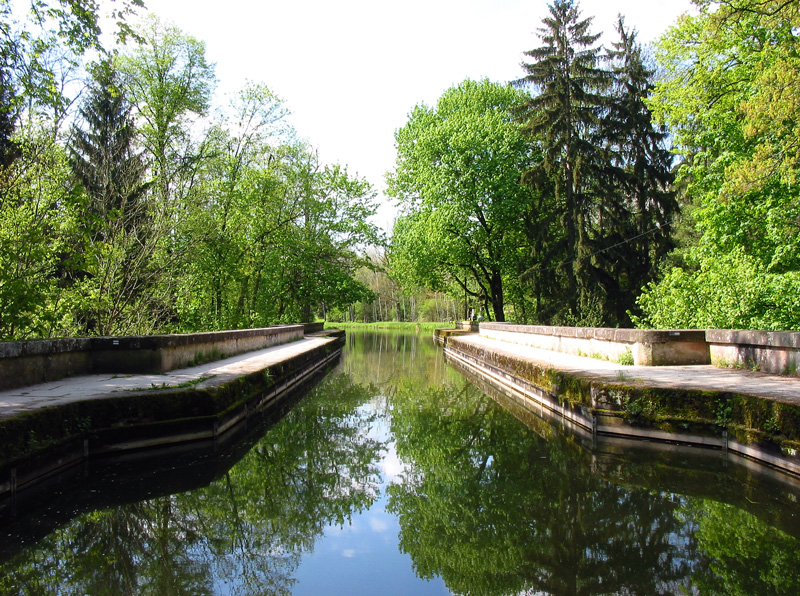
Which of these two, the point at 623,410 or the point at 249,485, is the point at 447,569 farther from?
the point at 623,410

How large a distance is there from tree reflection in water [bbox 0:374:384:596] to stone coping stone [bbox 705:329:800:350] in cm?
632

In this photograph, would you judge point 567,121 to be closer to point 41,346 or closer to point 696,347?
point 696,347

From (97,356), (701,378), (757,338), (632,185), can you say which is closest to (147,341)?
(97,356)

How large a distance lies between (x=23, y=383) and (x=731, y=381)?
386 inches

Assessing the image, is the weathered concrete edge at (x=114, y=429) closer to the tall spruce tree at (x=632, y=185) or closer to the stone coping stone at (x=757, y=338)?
the stone coping stone at (x=757, y=338)

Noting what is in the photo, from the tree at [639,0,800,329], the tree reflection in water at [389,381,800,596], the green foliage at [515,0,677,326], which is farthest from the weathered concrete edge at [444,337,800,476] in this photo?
the green foliage at [515,0,677,326]

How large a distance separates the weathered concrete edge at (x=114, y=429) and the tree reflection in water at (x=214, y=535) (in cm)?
86

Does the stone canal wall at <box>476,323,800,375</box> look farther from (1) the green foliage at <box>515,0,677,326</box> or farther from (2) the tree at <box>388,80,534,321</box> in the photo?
(2) the tree at <box>388,80,534,321</box>

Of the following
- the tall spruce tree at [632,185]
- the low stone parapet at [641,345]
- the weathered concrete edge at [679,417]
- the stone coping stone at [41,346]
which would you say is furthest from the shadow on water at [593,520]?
the tall spruce tree at [632,185]

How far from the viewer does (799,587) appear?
332 centimetres

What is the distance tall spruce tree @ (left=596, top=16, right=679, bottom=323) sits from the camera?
70.2ft

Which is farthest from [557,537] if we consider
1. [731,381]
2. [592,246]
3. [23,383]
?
[592,246]

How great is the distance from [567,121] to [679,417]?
1893cm

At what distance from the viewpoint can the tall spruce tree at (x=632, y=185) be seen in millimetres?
21391
